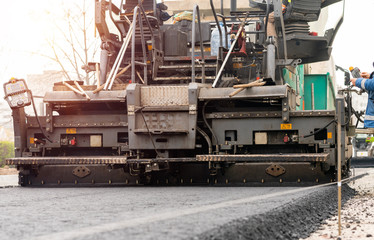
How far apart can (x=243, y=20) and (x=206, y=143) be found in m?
2.13

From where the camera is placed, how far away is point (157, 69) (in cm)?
871

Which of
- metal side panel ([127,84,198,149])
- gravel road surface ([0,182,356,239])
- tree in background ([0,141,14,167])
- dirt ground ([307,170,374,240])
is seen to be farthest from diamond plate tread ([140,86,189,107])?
tree in background ([0,141,14,167])

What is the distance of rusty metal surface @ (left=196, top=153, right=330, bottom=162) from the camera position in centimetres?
724

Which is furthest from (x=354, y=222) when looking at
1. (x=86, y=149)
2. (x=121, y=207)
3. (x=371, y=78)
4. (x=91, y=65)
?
(x=91, y=65)

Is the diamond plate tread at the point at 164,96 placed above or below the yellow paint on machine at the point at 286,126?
above

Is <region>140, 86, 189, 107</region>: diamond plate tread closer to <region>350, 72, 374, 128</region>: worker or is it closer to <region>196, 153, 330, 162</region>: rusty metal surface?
<region>196, 153, 330, 162</region>: rusty metal surface

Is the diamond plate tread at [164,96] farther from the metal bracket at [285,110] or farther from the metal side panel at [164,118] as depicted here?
the metal bracket at [285,110]

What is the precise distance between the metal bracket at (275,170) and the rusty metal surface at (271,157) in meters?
0.43

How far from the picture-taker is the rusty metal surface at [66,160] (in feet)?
24.4

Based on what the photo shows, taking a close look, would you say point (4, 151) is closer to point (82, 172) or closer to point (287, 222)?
point (82, 172)

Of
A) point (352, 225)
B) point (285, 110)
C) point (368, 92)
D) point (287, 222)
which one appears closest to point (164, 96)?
point (285, 110)

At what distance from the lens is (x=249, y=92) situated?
7641 millimetres

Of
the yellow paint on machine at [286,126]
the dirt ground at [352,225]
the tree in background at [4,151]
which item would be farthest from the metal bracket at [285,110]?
the tree in background at [4,151]

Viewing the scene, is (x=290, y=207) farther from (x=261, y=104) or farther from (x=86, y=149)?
(x=86, y=149)
